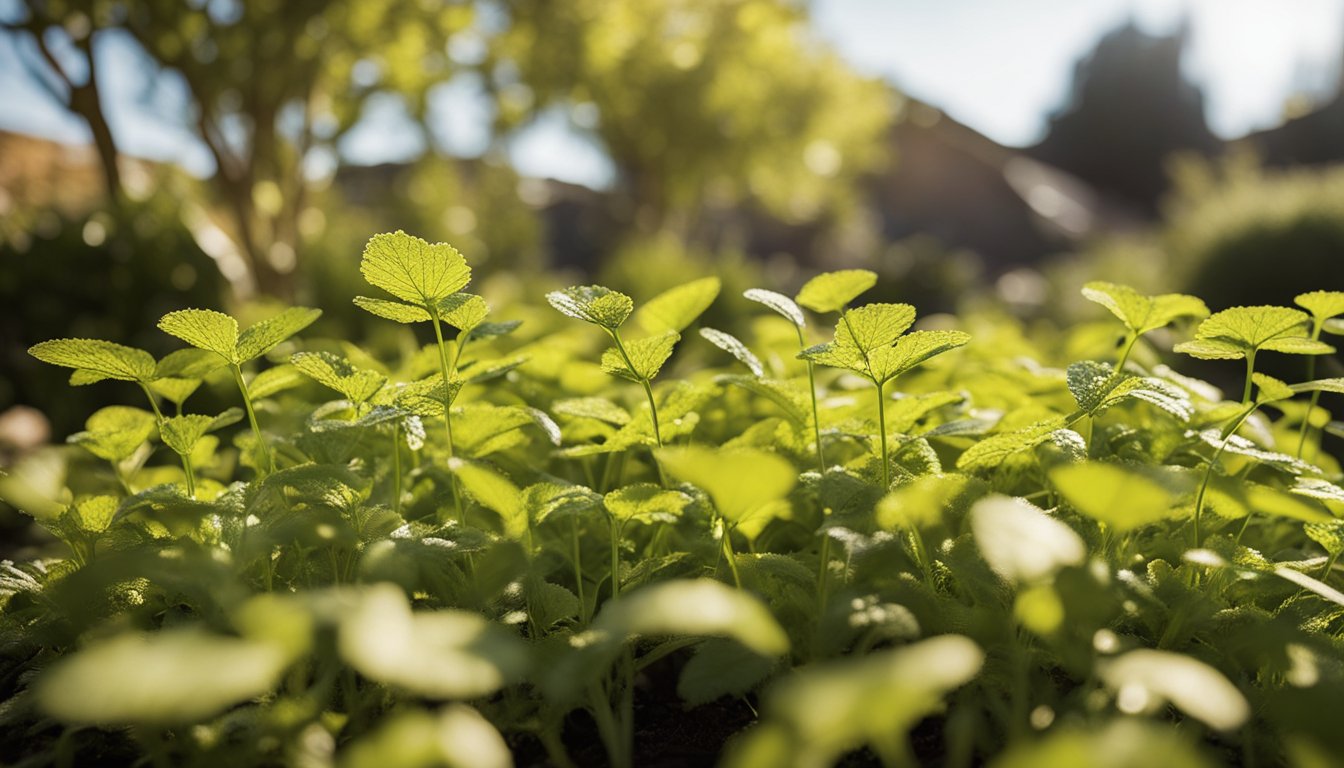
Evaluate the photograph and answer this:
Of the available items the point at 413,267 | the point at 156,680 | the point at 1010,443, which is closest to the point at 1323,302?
the point at 1010,443

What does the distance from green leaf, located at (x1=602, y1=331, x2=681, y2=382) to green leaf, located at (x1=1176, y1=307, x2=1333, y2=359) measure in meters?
0.53

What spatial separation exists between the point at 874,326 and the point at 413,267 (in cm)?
45

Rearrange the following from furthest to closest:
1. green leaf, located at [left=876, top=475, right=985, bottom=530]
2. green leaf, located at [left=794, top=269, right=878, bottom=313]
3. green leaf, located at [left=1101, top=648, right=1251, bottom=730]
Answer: green leaf, located at [left=794, top=269, right=878, bottom=313], green leaf, located at [left=876, top=475, right=985, bottom=530], green leaf, located at [left=1101, top=648, right=1251, bottom=730]

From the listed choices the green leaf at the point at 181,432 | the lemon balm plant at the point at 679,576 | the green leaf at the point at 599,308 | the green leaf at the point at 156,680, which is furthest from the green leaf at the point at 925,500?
the green leaf at the point at 181,432

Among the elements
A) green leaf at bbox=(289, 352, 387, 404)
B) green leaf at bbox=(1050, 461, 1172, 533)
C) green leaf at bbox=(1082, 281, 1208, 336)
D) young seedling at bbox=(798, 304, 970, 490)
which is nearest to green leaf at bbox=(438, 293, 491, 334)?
green leaf at bbox=(289, 352, 387, 404)

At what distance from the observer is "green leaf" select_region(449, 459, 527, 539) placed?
74 cm

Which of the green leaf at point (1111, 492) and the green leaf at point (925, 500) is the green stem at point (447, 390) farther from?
the green leaf at point (1111, 492)

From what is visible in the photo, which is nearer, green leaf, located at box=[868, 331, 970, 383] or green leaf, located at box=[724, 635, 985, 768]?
green leaf, located at box=[724, 635, 985, 768]

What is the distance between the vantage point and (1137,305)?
3.00ft

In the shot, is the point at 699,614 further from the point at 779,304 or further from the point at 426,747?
the point at 779,304

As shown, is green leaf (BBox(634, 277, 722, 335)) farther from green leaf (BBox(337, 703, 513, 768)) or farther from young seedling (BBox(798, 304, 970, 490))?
green leaf (BBox(337, 703, 513, 768))

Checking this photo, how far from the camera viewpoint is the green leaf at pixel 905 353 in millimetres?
791

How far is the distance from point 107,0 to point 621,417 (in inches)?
277

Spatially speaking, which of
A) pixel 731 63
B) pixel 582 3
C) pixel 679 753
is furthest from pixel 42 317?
pixel 731 63
